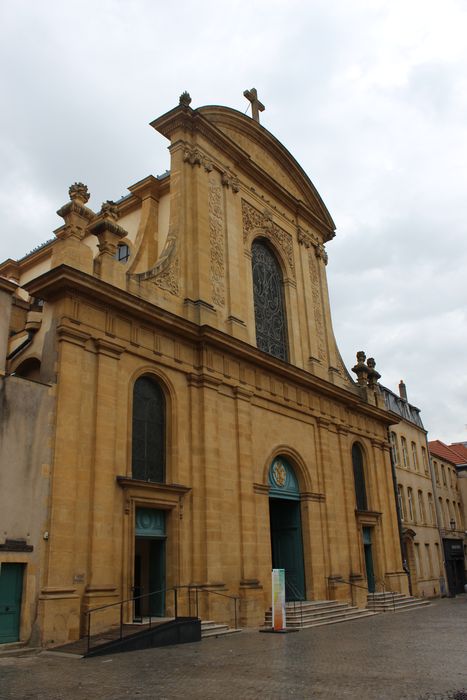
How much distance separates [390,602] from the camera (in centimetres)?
2584

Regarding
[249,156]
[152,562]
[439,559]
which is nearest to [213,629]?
[152,562]

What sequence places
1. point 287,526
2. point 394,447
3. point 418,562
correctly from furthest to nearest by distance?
1. point 394,447
2. point 418,562
3. point 287,526

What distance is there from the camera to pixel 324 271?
100 ft

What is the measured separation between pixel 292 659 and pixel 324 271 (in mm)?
21077

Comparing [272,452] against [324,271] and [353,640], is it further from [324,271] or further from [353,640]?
[324,271]

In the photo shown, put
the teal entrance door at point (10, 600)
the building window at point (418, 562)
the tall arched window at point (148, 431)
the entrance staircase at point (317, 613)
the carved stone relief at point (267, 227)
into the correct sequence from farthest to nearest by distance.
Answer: the building window at point (418, 562)
the carved stone relief at point (267, 227)
the entrance staircase at point (317, 613)
the tall arched window at point (148, 431)
the teal entrance door at point (10, 600)

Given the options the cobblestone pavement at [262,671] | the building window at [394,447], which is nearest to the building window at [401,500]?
the building window at [394,447]

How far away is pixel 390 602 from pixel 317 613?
6.81m

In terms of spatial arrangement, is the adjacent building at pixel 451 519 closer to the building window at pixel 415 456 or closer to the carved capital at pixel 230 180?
the building window at pixel 415 456

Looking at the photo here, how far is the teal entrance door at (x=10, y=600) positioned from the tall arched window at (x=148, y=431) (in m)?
4.32

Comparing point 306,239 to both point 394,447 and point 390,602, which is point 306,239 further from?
point 390,602

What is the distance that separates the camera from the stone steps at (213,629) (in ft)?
53.7

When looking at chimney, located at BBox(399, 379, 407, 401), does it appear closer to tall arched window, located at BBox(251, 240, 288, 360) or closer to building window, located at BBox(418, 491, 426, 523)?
building window, located at BBox(418, 491, 426, 523)

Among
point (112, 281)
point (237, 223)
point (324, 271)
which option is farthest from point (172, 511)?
point (324, 271)
